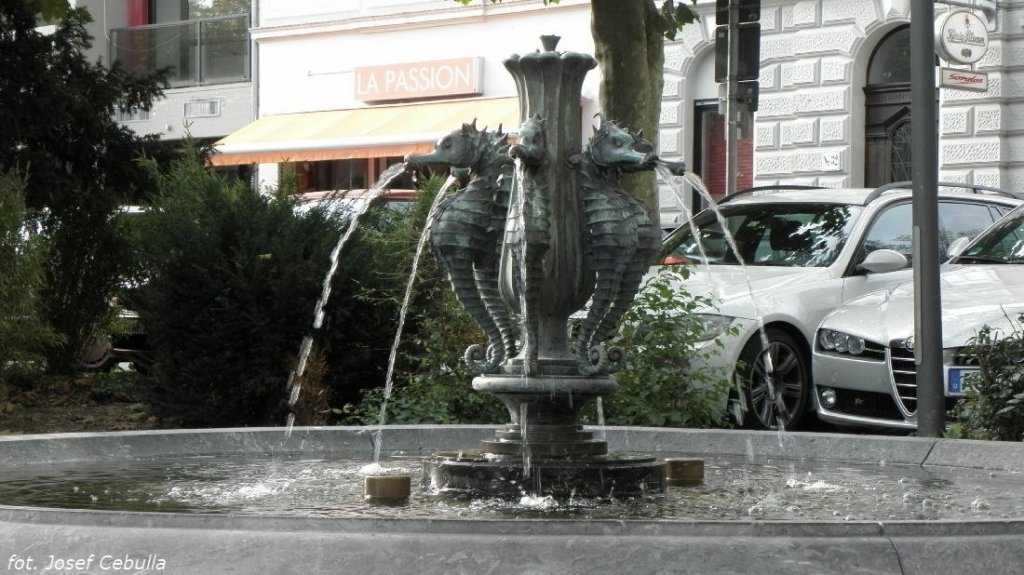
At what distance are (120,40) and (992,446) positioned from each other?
30.7 m

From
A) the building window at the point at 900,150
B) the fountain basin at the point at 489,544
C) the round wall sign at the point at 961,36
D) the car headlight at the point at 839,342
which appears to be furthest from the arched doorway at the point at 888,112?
the fountain basin at the point at 489,544

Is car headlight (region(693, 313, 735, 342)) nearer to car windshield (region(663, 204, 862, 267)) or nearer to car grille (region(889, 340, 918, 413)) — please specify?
car windshield (region(663, 204, 862, 267))

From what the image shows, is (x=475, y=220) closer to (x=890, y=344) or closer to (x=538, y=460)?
(x=538, y=460)

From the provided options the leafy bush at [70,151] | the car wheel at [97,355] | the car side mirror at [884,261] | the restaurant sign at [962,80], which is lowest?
the car wheel at [97,355]

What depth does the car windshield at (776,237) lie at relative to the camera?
40.5ft

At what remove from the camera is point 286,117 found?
31.6m

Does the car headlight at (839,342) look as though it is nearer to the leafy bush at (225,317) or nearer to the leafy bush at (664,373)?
the leafy bush at (664,373)

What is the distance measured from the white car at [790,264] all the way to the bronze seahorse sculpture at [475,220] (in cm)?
423

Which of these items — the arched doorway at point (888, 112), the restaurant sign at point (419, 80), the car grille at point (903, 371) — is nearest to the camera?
the car grille at point (903, 371)

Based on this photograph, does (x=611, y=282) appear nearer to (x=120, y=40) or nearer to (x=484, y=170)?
(x=484, y=170)

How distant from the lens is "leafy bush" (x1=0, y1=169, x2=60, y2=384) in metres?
12.7

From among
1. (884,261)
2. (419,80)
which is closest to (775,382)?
(884,261)

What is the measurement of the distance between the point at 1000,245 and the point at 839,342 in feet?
5.52

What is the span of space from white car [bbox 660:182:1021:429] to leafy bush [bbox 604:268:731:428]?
1.19 feet
